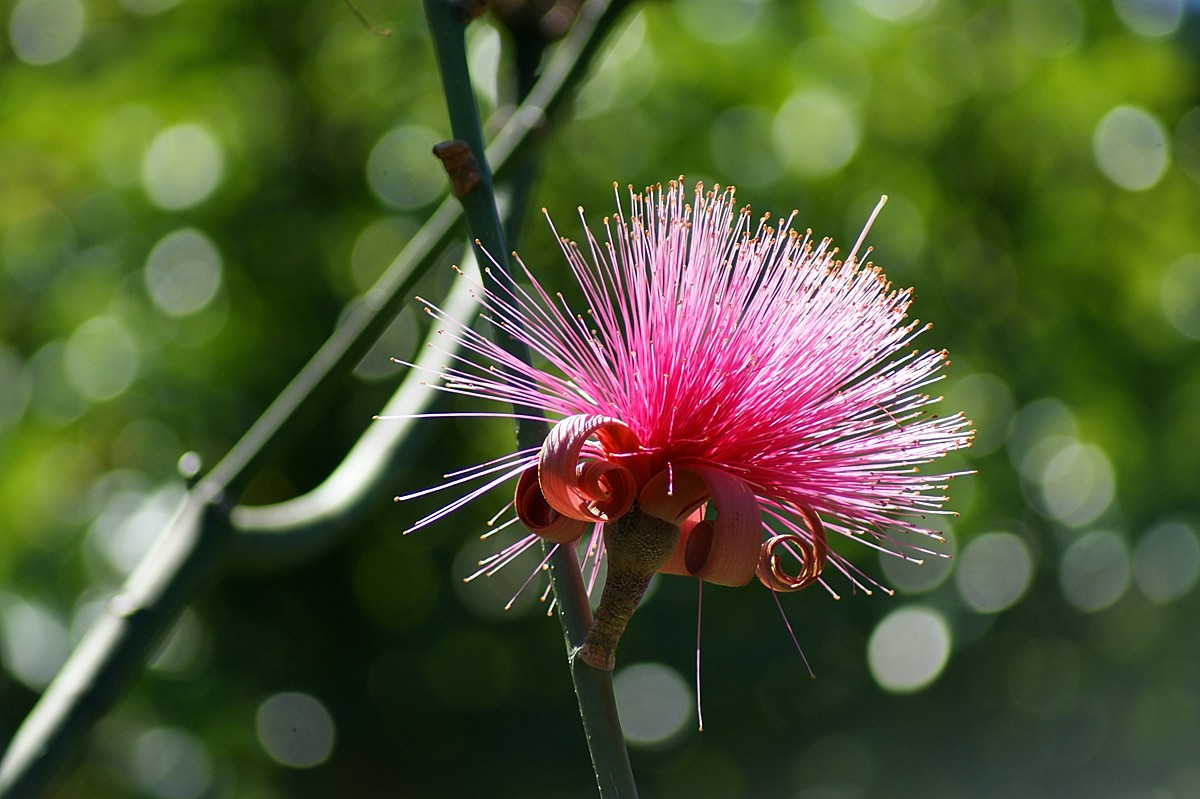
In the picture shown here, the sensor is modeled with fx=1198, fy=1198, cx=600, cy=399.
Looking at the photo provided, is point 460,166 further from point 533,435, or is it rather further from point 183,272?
point 183,272

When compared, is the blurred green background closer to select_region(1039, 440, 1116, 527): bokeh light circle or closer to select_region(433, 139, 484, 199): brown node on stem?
select_region(1039, 440, 1116, 527): bokeh light circle

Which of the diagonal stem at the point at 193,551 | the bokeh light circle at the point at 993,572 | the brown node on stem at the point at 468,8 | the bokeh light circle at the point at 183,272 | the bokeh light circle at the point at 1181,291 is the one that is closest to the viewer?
the brown node on stem at the point at 468,8

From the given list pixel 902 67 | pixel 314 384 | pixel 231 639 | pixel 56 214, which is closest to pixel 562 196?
pixel 902 67

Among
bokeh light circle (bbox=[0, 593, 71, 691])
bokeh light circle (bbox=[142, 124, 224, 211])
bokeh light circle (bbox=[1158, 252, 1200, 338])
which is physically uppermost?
bokeh light circle (bbox=[1158, 252, 1200, 338])

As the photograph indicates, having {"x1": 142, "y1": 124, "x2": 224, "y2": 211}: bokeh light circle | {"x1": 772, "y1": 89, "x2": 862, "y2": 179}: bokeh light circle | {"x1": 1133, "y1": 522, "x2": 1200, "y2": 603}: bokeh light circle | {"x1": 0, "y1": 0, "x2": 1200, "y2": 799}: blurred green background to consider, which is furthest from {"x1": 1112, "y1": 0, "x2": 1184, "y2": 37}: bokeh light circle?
{"x1": 142, "y1": 124, "x2": 224, "y2": 211}: bokeh light circle

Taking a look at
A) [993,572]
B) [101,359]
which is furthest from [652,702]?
[101,359]

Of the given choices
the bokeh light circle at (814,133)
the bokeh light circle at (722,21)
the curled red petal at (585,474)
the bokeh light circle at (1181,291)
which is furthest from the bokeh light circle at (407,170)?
the curled red petal at (585,474)

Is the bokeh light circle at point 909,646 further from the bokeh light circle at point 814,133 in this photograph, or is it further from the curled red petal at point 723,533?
the curled red petal at point 723,533
